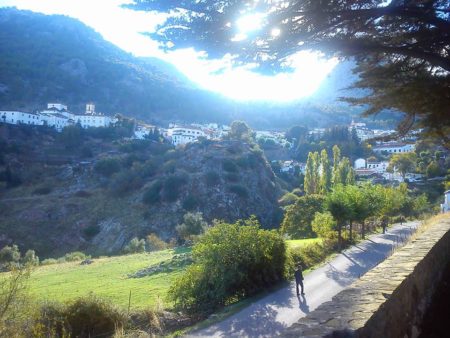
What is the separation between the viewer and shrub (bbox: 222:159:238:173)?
245ft

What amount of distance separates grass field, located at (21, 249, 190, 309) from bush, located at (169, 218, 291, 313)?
1.15 m

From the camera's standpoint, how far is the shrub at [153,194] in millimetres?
65562

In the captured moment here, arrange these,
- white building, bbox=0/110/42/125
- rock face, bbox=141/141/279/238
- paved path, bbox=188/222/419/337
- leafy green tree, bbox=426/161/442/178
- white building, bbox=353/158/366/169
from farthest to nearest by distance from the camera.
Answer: white building, bbox=353/158/366/169 → white building, bbox=0/110/42/125 → leafy green tree, bbox=426/161/442/178 → rock face, bbox=141/141/279/238 → paved path, bbox=188/222/419/337

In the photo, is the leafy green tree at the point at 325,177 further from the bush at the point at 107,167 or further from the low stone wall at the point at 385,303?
the low stone wall at the point at 385,303

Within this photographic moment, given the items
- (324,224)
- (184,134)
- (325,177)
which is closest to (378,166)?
(184,134)

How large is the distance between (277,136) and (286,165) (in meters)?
43.0

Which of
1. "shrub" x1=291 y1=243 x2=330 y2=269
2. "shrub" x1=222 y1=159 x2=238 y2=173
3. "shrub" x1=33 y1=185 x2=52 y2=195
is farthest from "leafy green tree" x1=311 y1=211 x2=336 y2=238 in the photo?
"shrub" x1=33 y1=185 x2=52 y2=195

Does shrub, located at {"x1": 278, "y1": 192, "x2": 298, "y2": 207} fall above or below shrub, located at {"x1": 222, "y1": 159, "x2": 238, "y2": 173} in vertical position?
below

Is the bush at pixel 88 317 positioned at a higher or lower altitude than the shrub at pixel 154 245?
higher

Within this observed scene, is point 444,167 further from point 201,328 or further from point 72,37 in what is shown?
point 72,37

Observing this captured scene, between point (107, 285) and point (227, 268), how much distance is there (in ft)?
29.5

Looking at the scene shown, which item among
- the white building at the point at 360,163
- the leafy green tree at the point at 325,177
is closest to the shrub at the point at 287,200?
the leafy green tree at the point at 325,177

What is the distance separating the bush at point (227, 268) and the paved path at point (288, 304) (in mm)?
1062

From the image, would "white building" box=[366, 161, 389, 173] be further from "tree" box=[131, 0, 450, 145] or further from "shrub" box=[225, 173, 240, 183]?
"tree" box=[131, 0, 450, 145]
